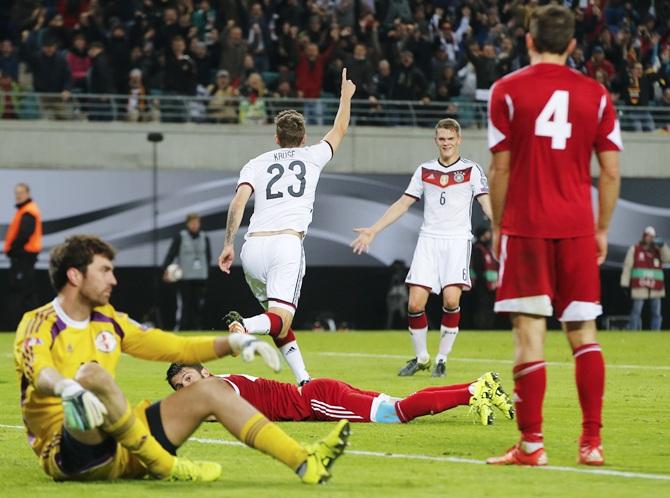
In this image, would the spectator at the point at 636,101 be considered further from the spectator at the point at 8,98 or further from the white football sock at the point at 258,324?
the white football sock at the point at 258,324

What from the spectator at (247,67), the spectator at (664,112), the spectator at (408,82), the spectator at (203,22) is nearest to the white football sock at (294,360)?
the spectator at (247,67)

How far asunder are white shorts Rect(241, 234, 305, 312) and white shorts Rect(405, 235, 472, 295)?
3386 mm

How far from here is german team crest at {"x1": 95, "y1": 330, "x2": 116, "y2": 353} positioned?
23.6 ft

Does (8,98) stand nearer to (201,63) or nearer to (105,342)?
(201,63)

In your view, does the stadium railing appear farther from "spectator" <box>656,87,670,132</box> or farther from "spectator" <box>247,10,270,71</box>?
"spectator" <box>247,10,270,71</box>

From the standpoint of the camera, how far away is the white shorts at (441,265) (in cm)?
1584

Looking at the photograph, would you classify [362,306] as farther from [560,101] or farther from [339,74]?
[560,101]

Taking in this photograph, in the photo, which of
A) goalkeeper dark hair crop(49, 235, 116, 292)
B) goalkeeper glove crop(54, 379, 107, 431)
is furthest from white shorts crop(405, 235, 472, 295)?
goalkeeper glove crop(54, 379, 107, 431)

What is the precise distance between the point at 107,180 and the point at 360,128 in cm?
478

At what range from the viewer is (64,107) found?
26734mm

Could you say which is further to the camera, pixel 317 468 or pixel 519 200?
pixel 519 200

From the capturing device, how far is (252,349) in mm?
6789

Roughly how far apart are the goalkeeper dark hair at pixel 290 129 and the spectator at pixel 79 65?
15.0 meters

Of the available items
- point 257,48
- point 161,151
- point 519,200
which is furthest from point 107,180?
point 519,200
